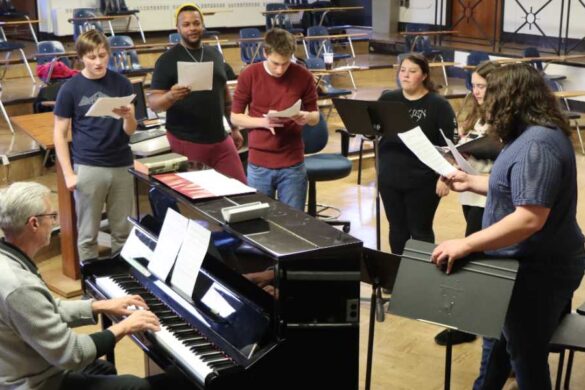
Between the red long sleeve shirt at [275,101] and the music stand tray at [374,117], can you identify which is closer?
the music stand tray at [374,117]

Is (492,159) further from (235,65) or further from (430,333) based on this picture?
(235,65)

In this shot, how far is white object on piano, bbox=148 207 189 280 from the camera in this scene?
2924mm

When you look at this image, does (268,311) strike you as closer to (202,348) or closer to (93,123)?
(202,348)

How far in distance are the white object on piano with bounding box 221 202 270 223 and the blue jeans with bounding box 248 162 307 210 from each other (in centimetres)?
159

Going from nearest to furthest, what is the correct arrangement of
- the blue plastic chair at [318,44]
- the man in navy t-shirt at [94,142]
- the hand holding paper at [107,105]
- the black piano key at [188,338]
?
the black piano key at [188,338], the hand holding paper at [107,105], the man in navy t-shirt at [94,142], the blue plastic chair at [318,44]

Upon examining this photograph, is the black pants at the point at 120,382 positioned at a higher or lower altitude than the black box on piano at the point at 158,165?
lower

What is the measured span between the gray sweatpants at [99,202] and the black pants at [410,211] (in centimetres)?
139

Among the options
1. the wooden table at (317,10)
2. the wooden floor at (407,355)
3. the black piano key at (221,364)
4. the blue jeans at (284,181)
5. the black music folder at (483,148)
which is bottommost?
the wooden floor at (407,355)

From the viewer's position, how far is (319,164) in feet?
18.3

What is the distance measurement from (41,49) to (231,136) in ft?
16.5

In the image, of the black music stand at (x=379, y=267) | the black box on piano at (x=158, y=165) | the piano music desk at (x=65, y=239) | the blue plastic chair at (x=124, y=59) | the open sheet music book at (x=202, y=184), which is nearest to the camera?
the black music stand at (x=379, y=267)

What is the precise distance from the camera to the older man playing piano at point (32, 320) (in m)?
2.37

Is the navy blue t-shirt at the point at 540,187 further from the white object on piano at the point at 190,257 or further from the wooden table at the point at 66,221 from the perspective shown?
the wooden table at the point at 66,221

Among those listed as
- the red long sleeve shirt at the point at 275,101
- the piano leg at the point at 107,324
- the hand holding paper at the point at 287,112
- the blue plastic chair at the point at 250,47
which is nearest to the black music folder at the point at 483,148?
the hand holding paper at the point at 287,112
